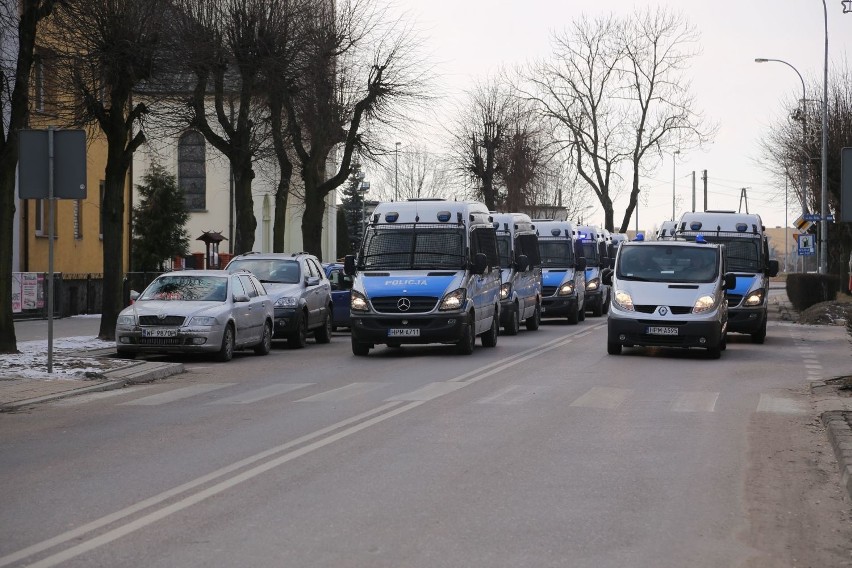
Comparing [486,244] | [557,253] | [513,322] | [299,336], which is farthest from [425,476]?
[557,253]

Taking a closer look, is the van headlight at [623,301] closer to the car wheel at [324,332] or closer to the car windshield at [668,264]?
the car windshield at [668,264]

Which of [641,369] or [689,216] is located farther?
[689,216]

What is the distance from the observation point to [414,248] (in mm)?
23297

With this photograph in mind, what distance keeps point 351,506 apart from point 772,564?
2627 millimetres

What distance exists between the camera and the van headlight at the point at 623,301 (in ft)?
74.1

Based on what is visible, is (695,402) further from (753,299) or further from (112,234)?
(112,234)

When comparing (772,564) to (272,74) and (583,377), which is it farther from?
(272,74)

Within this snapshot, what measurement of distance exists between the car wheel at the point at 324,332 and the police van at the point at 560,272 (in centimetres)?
961

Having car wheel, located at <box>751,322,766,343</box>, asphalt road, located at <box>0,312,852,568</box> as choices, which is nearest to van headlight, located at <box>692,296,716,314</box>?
asphalt road, located at <box>0,312,852,568</box>

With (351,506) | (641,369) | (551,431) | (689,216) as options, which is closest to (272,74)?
(689,216)

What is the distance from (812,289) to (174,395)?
1196 inches

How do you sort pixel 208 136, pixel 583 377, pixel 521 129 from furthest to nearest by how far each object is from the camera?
pixel 521 129
pixel 208 136
pixel 583 377

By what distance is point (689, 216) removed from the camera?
28953 mm

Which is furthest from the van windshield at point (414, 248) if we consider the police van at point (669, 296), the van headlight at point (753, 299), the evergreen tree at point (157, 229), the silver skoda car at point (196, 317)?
the evergreen tree at point (157, 229)
